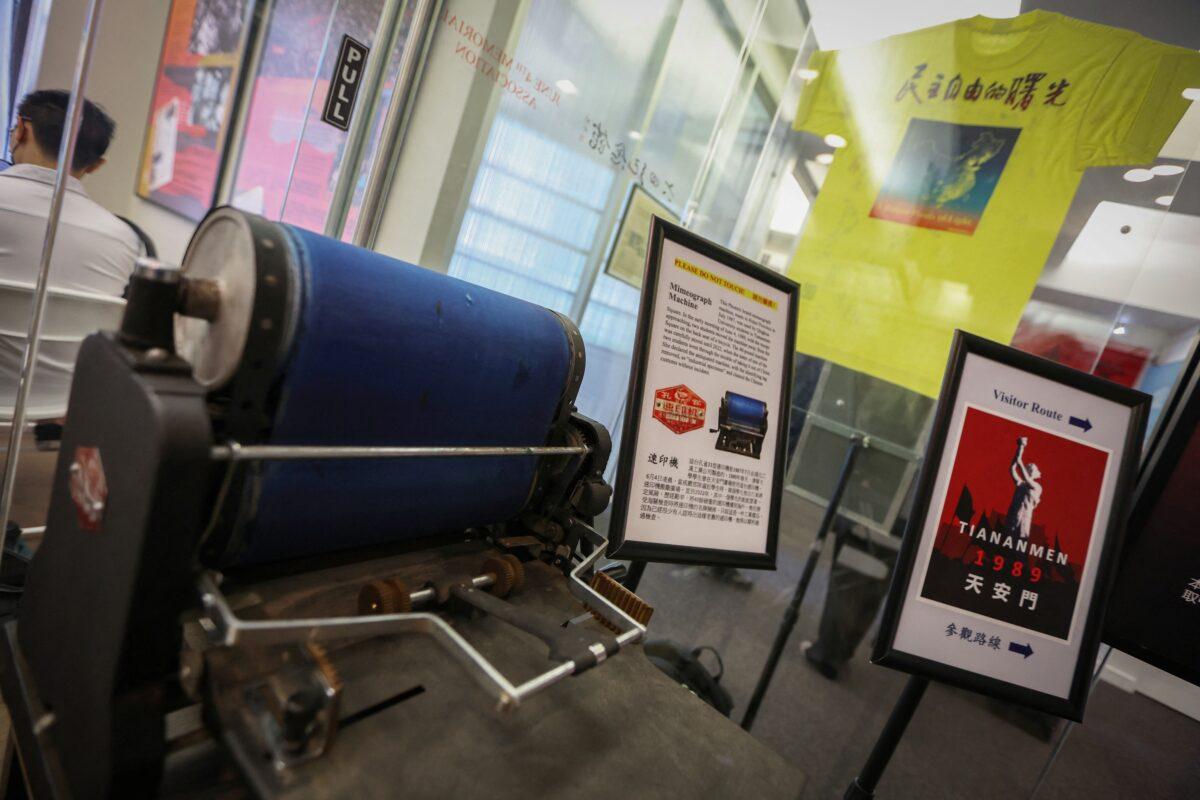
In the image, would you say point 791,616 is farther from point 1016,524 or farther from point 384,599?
point 384,599

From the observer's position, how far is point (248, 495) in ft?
1.98

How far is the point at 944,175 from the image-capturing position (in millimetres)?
2027

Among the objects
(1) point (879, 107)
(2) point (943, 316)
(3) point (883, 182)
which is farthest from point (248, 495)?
(1) point (879, 107)

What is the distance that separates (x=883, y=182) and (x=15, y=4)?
8.77ft

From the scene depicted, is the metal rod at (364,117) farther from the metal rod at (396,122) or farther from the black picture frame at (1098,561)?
the black picture frame at (1098,561)

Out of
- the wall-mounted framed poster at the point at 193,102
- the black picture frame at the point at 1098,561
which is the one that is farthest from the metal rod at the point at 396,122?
the black picture frame at the point at 1098,561

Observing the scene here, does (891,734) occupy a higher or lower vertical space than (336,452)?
lower

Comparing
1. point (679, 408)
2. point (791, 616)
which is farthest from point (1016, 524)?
point (791, 616)

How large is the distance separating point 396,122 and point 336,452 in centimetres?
165

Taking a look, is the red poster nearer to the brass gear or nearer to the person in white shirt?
the brass gear

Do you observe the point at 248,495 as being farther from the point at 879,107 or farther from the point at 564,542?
the point at 879,107

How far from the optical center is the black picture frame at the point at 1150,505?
3.91 ft

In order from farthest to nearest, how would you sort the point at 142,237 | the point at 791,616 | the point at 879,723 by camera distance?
the point at 879,723
the point at 791,616
the point at 142,237

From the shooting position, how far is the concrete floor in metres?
2.20
